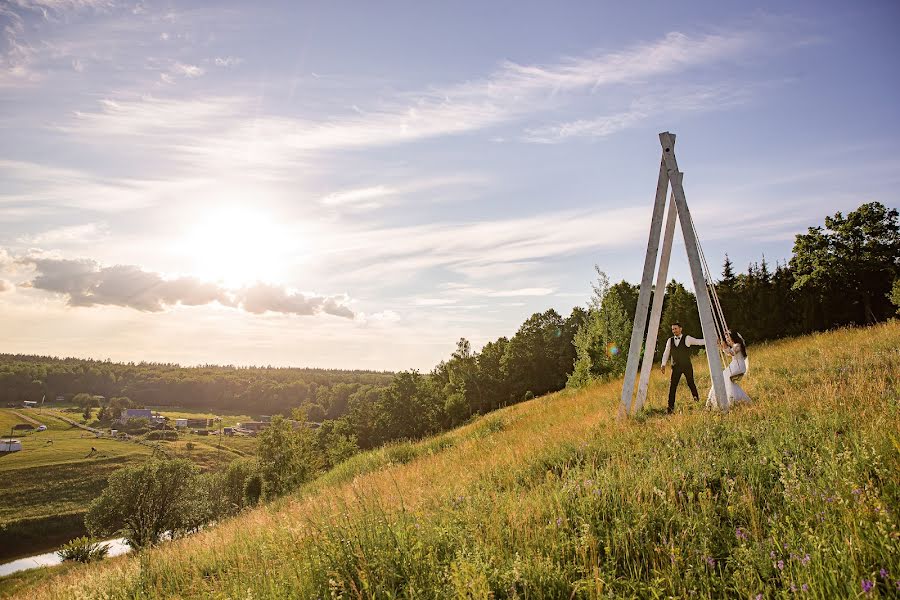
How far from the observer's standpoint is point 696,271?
28.8 feet

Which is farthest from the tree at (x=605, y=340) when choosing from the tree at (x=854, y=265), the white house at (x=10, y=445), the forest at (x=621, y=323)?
the white house at (x=10, y=445)

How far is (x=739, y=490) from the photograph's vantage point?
4.28m

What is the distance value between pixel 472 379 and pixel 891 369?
2042 inches

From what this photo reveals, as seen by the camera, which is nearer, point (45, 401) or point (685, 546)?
point (685, 546)

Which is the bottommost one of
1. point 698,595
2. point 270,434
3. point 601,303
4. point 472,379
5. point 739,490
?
point 270,434

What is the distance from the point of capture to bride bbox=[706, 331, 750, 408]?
849cm

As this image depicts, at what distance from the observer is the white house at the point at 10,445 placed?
107312 mm

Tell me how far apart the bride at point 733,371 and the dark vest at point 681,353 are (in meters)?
1.05

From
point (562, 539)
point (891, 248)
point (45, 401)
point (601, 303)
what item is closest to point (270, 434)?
point (601, 303)

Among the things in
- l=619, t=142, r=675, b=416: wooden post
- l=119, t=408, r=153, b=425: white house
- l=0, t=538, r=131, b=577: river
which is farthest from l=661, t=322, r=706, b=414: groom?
l=119, t=408, r=153, b=425: white house

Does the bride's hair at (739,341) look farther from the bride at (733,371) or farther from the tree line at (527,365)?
the tree line at (527,365)

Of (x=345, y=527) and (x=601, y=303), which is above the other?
(x=601, y=303)

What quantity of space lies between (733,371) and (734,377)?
16cm

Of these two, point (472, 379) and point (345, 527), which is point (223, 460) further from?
point (345, 527)
